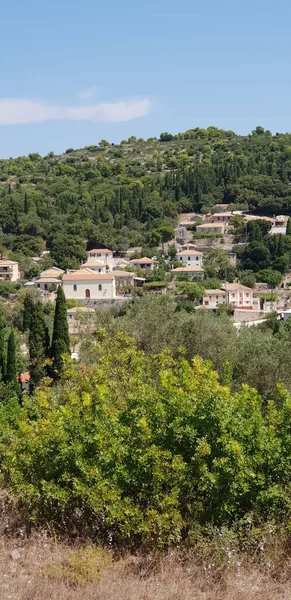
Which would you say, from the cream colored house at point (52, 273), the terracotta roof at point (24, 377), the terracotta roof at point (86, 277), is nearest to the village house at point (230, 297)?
the terracotta roof at point (86, 277)

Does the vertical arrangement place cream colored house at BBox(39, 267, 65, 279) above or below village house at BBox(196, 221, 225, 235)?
below

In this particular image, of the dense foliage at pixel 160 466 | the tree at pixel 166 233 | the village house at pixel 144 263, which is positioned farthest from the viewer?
the tree at pixel 166 233

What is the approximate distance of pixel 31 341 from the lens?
86.8 feet

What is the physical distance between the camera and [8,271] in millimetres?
54031

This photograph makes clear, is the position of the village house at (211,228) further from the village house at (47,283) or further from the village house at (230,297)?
the village house at (47,283)

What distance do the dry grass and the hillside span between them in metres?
50.8

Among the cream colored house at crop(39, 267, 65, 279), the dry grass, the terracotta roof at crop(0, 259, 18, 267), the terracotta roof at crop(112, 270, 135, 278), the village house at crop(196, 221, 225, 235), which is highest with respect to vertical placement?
the village house at crop(196, 221, 225, 235)

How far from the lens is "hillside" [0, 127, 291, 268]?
205 feet

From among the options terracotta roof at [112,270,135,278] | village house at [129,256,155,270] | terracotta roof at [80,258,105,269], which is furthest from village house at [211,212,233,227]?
terracotta roof at [112,270,135,278]

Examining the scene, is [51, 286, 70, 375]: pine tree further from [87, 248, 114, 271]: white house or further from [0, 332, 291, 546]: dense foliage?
[87, 248, 114, 271]: white house

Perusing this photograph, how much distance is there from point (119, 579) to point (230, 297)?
136 ft

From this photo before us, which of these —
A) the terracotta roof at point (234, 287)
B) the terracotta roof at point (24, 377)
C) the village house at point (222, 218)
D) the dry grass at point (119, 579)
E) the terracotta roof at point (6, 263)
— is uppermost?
the village house at point (222, 218)

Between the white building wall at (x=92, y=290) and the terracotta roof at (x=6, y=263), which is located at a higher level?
the terracotta roof at (x=6, y=263)

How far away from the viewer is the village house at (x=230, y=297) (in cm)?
4691
